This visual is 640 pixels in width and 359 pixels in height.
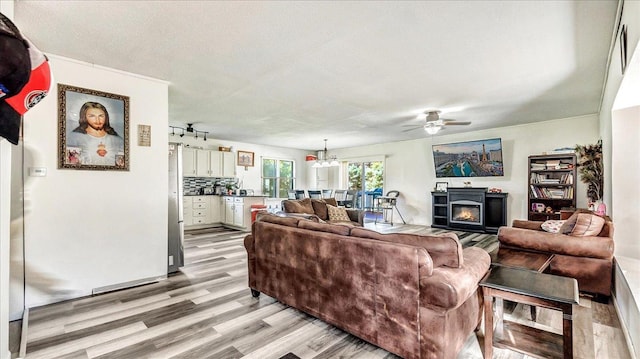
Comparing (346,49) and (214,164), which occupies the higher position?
(346,49)

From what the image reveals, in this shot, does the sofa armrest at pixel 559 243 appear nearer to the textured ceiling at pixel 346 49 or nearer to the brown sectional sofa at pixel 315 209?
the textured ceiling at pixel 346 49

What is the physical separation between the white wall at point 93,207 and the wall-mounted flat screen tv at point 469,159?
245 inches

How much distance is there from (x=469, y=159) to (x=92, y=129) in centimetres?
711

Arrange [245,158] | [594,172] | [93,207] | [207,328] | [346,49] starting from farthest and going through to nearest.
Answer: [245,158], [594,172], [93,207], [346,49], [207,328]

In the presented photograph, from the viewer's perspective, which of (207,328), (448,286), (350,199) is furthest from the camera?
(350,199)

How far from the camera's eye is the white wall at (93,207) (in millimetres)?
2756

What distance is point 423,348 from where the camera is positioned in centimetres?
171

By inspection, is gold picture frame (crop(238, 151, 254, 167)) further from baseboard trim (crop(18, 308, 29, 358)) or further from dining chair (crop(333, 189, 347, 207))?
baseboard trim (crop(18, 308, 29, 358))

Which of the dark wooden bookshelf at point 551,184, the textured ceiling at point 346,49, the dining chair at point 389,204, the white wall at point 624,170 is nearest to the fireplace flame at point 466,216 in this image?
the dark wooden bookshelf at point 551,184

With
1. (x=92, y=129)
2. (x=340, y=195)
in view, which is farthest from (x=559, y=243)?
(x=340, y=195)

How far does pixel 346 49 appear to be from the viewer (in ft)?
8.85

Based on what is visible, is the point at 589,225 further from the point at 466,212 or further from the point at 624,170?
the point at 466,212

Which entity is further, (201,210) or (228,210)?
(228,210)

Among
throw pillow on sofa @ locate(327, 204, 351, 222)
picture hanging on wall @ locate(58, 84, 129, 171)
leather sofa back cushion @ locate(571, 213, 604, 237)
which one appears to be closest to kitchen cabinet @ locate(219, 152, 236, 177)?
throw pillow on sofa @ locate(327, 204, 351, 222)
